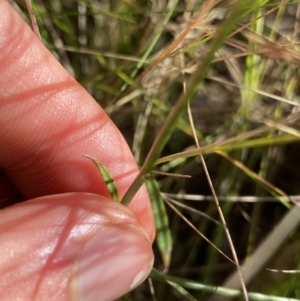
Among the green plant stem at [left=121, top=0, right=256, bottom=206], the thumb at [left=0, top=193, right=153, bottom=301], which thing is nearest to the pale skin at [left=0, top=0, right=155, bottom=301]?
the thumb at [left=0, top=193, right=153, bottom=301]

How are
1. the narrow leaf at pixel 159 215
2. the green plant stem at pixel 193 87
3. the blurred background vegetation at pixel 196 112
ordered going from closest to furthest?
the green plant stem at pixel 193 87, the narrow leaf at pixel 159 215, the blurred background vegetation at pixel 196 112

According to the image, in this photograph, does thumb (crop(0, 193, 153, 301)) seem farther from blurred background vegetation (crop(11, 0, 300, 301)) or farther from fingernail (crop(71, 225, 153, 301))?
blurred background vegetation (crop(11, 0, 300, 301))

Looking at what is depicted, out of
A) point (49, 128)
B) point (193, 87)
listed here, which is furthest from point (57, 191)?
point (193, 87)

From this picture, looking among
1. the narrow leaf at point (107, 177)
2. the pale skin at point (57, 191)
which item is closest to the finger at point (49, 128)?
the pale skin at point (57, 191)

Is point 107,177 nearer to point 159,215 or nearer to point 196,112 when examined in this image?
point 159,215

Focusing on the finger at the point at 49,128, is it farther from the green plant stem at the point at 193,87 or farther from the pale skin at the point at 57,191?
the green plant stem at the point at 193,87

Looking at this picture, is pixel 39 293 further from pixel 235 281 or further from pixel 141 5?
pixel 141 5
